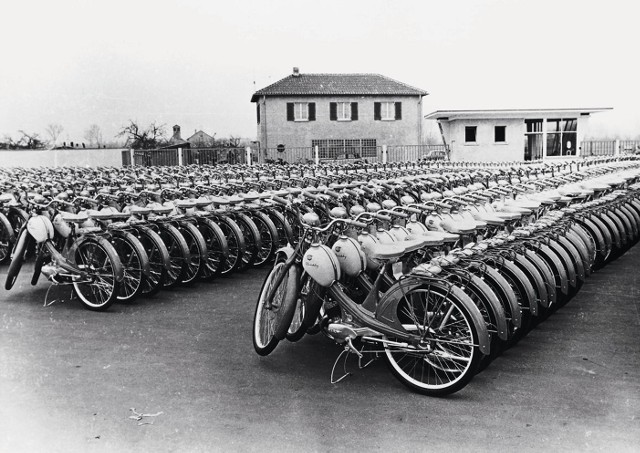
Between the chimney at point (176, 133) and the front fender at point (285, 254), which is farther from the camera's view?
the chimney at point (176, 133)

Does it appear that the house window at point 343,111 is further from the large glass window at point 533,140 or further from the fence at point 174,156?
the fence at point 174,156

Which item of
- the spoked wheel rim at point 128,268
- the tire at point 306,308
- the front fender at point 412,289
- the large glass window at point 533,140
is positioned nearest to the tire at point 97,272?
the spoked wheel rim at point 128,268

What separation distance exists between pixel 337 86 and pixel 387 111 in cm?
330

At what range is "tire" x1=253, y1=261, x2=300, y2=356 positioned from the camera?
436 centimetres

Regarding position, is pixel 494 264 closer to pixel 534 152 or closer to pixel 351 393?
pixel 351 393

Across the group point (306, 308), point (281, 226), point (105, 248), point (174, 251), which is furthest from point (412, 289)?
point (281, 226)

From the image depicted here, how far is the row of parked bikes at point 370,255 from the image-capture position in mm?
3967

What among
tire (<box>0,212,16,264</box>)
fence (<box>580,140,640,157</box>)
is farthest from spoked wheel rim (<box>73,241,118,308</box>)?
fence (<box>580,140,640,157</box>)

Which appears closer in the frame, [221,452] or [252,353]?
[221,452]

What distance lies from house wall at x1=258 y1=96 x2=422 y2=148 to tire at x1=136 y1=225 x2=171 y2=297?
30334 millimetres

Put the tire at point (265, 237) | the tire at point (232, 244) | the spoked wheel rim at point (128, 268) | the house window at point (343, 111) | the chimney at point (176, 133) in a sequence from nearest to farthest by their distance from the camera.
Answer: the spoked wheel rim at point (128, 268) < the tire at point (232, 244) < the tire at point (265, 237) < the house window at point (343, 111) < the chimney at point (176, 133)

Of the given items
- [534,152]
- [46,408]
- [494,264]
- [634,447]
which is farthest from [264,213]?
[534,152]

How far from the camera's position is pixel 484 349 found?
3627mm

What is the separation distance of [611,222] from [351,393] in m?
4.57
